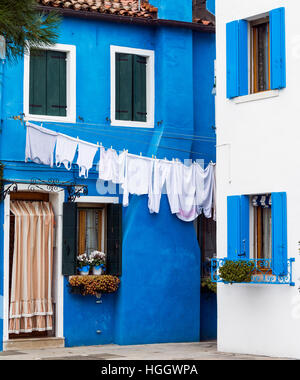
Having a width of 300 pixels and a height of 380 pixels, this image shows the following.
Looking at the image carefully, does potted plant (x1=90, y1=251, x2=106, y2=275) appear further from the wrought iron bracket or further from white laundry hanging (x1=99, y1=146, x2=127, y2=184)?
the wrought iron bracket

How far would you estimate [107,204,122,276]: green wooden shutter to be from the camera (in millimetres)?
A: 18625

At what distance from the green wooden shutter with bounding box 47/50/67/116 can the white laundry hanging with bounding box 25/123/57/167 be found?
3.62 ft

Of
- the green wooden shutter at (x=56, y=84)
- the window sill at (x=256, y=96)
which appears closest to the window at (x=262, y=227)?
the window sill at (x=256, y=96)

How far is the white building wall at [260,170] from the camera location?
15.6 meters

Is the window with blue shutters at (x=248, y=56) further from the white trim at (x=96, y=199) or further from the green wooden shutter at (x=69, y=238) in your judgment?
the green wooden shutter at (x=69, y=238)

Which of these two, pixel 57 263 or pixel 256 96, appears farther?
pixel 57 263

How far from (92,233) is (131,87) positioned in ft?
10.4

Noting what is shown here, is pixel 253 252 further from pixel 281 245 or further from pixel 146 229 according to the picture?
pixel 146 229

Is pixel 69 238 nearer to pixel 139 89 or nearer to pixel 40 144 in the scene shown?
pixel 40 144

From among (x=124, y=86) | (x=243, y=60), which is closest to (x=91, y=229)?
(x=124, y=86)

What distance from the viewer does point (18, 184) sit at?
17.8 meters

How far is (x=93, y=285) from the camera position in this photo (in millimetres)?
18297

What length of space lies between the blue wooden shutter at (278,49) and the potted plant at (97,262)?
17.3 feet
